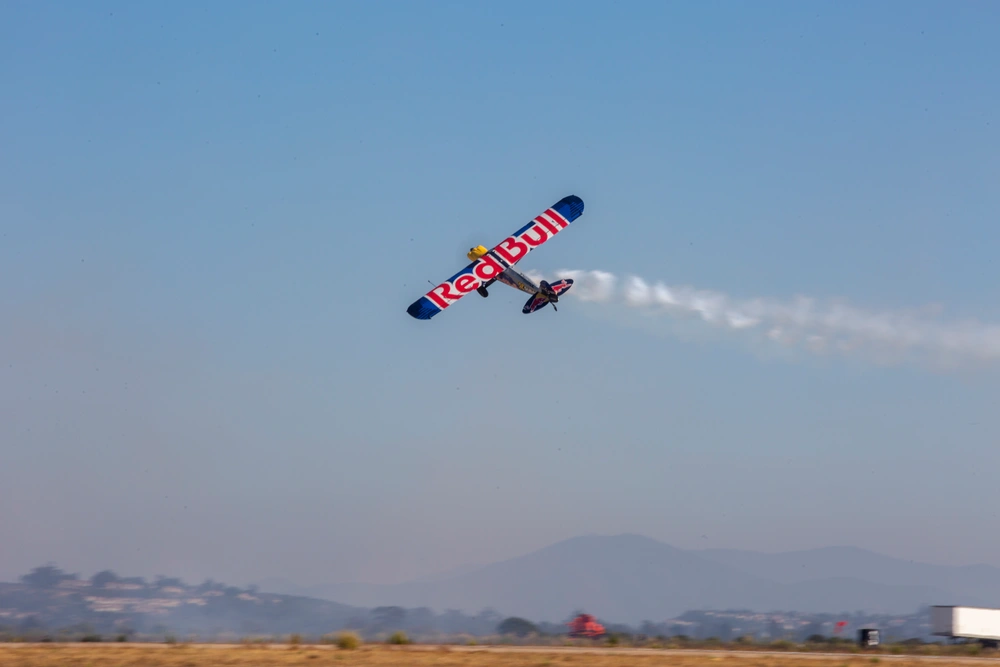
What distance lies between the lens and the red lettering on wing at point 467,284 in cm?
6744

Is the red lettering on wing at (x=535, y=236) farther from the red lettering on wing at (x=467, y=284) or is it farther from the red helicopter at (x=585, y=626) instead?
the red helicopter at (x=585, y=626)

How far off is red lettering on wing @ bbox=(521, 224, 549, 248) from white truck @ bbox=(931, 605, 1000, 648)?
129ft

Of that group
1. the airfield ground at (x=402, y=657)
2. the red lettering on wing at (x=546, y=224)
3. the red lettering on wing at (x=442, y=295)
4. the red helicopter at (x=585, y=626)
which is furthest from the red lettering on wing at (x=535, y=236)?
the red helicopter at (x=585, y=626)

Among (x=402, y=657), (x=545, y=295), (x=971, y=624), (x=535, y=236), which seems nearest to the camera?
(x=402, y=657)

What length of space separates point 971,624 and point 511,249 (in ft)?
139

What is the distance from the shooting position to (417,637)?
6419 cm

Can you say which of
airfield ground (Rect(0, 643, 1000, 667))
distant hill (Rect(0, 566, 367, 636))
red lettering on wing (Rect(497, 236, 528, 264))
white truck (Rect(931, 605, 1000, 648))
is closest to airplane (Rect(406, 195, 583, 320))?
red lettering on wing (Rect(497, 236, 528, 264))

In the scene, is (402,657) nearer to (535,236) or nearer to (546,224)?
(535,236)

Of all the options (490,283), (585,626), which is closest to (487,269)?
(490,283)

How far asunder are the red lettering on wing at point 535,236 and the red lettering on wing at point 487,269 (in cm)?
409

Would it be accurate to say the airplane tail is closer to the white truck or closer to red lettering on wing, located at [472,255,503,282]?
red lettering on wing, located at [472,255,503,282]

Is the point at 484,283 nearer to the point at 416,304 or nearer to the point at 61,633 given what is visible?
the point at 416,304

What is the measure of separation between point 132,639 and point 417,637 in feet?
57.2

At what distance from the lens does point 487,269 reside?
6769 cm
